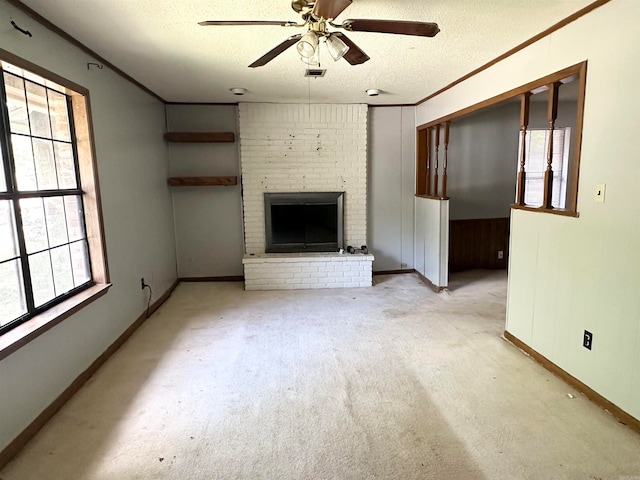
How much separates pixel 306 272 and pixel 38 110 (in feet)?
10.3

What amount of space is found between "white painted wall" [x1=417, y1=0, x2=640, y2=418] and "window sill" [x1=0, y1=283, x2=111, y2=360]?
324cm

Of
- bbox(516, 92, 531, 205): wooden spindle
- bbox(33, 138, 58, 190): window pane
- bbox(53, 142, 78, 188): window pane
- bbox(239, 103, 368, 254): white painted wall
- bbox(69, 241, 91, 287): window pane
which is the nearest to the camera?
bbox(33, 138, 58, 190): window pane

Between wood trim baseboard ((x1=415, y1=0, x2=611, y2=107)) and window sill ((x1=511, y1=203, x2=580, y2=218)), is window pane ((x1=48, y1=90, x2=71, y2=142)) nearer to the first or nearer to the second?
wood trim baseboard ((x1=415, y1=0, x2=611, y2=107))

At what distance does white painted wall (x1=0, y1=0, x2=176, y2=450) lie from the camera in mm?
2027

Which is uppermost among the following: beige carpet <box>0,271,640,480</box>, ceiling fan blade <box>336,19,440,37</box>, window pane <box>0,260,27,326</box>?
ceiling fan blade <box>336,19,440,37</box>

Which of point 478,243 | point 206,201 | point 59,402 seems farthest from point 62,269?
point 478,243

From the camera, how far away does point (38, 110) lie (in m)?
2.41

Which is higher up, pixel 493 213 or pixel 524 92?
pixel 524 92

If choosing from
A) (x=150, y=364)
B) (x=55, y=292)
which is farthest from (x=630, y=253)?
(x=55, y=292)

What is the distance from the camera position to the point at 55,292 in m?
2.49

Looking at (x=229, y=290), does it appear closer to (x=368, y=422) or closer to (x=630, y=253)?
(x=368, y=422)

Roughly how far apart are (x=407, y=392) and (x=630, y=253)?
1.49 m

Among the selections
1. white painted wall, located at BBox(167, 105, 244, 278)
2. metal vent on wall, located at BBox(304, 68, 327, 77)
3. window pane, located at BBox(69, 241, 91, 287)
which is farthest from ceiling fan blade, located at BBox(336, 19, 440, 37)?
white painted wall, located at BBox(167, 105, 244, 278)

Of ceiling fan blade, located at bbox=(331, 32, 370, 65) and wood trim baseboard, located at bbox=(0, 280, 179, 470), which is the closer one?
wood trim baseboard, located at bbox=(0, 280, 179, 470)
